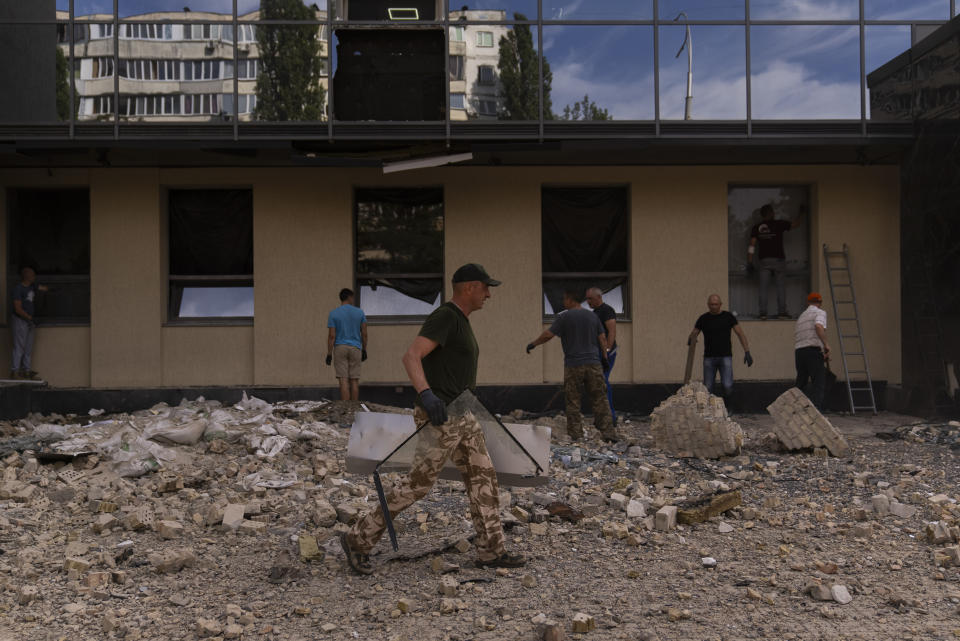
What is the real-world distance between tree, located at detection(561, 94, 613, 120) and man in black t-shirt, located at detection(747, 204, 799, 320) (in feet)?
10.6

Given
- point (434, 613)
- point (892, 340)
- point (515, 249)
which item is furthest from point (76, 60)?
point (892, 340)

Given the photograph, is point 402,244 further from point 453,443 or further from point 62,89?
point 453,443

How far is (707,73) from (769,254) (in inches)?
121

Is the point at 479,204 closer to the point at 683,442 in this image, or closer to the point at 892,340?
the point at 683,442

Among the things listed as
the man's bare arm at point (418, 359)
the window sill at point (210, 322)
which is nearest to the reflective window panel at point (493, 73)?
the window sill at point (210, 322)

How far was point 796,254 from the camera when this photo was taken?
517 inches

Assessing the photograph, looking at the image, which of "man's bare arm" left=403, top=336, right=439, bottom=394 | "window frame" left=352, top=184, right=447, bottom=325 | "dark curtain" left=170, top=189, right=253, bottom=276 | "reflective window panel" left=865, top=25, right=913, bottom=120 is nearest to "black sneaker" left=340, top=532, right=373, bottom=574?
"man's bare arm" left=403, top=336, right=439, bottom=394

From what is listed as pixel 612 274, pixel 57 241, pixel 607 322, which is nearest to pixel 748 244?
pixel 612 274

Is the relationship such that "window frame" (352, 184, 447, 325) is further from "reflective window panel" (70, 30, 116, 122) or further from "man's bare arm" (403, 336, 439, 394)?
"man's bare arm" (403, 336, 439, 394)

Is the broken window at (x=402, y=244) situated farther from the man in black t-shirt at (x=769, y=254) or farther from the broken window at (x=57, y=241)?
the man in black t-shirt at (x=769, y=254)

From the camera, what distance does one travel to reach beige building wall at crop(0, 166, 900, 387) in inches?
493

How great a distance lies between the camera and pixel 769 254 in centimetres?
1285

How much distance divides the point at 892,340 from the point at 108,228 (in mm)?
12630

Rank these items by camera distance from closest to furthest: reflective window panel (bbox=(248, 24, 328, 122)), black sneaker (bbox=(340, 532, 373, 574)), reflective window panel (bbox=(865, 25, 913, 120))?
black sneaker (bbox=(340, 532, 373, 574)) → reflective window panel (bbox=(248, 24, 328, 122)) → reflective window panel (bbox=(865, 25, 913, 120))
